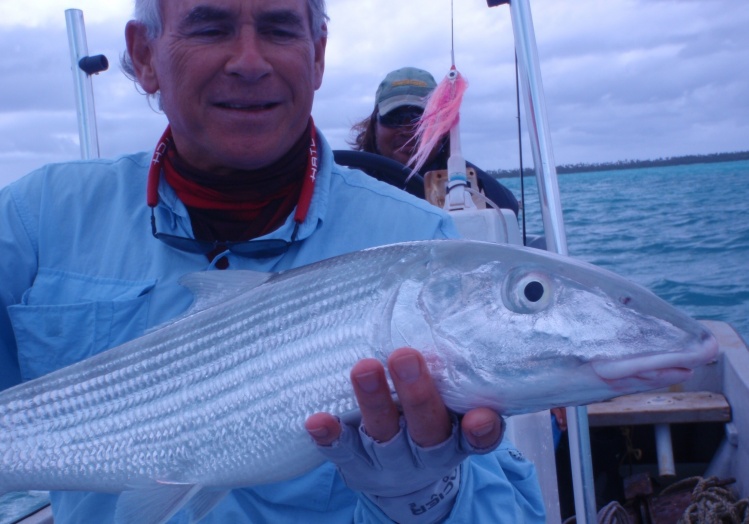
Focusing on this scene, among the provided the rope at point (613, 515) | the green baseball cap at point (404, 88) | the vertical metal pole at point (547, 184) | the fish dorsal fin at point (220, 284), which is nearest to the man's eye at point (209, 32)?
the fish dorsal fin at point (220, 284)

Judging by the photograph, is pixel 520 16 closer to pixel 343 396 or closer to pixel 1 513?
pixel 343 396

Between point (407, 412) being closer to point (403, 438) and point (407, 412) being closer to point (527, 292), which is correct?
point (403, 438)

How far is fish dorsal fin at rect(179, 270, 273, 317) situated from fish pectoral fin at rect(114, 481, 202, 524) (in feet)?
1.67

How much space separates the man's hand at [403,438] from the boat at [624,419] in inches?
60.7

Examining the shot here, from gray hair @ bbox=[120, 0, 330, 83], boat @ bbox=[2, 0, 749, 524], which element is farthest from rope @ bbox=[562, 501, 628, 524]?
gray hair @ bbox=[120, 0, 330, 83]

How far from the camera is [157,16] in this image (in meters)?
2.56

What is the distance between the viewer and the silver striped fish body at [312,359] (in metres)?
1.63

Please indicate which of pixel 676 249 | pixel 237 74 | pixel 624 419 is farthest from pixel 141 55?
pixel 676 249

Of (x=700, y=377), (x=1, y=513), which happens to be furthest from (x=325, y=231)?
(x=700, y=377)

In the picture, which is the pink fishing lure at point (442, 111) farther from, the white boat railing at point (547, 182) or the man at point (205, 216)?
the man at point (205, 216)

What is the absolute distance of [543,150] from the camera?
12.3ft

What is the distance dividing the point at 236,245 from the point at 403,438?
970mm

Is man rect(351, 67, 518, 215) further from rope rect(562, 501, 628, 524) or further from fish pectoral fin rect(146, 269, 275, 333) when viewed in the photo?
fish pectoral fin rect(146, 269, 275, 333)

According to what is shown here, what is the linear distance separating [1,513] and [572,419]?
3.36 metres
